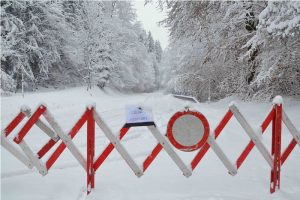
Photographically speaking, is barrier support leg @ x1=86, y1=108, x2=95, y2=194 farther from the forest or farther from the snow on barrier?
the forest

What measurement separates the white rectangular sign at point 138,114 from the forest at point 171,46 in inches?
241

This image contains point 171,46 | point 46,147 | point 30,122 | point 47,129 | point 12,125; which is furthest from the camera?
point 171,46

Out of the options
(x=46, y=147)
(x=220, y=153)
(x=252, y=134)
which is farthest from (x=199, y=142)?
(x=46, y=147)

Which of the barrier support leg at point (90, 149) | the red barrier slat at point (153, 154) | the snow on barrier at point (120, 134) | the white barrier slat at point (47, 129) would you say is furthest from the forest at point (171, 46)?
the white barrier slat at point (47, 129)

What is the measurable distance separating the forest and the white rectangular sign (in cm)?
612

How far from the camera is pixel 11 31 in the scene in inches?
1040

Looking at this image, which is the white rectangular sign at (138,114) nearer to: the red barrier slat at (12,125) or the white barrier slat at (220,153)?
the white barrier slat at (220,153)

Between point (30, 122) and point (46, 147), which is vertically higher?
point (30, 122)

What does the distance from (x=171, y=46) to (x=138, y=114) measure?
25.3m

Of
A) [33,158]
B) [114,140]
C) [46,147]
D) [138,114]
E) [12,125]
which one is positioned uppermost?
[138,114]

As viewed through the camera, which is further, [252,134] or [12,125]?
[252,134]

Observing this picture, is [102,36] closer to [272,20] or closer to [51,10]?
[51,10]

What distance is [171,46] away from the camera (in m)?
28.9

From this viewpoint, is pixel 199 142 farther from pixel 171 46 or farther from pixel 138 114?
pixel 171 46
